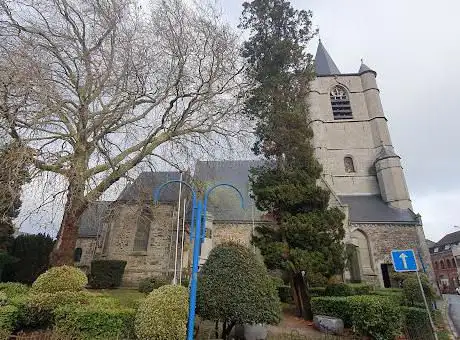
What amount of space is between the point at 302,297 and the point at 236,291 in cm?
614

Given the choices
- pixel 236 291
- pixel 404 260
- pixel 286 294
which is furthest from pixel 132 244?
pixel 404 260

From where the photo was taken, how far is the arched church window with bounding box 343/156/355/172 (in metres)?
25.7

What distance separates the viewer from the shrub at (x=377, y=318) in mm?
7496

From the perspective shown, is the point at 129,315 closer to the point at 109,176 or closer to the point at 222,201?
the point at 109,176

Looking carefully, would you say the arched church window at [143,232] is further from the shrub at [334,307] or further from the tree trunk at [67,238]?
the shrub at [334,307]

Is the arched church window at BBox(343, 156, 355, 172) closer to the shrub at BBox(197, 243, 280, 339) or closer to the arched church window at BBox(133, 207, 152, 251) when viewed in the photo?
the arched church window at BBox(133, 207, 152, 251)

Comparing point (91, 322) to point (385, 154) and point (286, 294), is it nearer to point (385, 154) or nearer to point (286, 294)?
point (286, 294)

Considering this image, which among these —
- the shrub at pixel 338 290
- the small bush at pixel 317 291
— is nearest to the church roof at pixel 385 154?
the small bush at pixel 317 291

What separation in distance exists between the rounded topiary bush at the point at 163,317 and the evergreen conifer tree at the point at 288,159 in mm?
5752

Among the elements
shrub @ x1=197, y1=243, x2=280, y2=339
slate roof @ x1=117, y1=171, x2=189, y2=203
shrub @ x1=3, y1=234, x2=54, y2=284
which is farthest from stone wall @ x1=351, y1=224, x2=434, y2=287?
shrub @ x1=3, y1=234, x2=54, y2=284

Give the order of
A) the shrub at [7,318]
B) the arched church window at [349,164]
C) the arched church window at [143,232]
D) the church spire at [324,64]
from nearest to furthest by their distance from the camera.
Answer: the shrub at [7,318] → the arched church window at [143,232] → the arched church window at [349,164] → the church spire at [324,64]

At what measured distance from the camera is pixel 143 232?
1952 cm

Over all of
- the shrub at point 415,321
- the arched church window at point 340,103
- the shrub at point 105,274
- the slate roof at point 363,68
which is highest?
the slate roof at point 363,68

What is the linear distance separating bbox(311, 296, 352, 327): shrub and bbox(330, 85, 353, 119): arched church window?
21.2m
